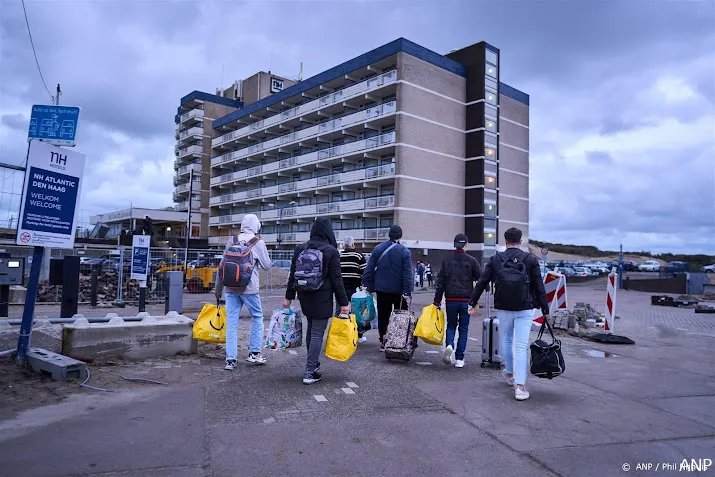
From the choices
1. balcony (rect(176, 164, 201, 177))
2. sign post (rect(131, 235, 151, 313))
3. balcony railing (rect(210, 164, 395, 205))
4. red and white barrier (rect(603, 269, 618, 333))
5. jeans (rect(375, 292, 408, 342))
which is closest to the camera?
jeans (rect(375, 292, 408, 342))

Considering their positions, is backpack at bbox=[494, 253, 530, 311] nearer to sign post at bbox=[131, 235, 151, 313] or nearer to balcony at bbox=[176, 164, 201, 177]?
sign post at bbox=[131, 235, 151, 313]

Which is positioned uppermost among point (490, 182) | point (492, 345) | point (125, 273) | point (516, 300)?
point (490, 182)

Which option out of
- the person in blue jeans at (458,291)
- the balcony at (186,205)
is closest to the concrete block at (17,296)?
the person in blue jeans at (458,291)

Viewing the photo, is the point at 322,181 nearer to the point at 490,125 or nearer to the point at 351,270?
the point at 490,125

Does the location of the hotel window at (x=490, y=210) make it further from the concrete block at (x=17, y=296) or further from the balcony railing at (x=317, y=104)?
the concrete block at (x=17, y=296)

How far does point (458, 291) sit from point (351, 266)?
2.04 metres

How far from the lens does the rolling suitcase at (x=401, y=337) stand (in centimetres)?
677

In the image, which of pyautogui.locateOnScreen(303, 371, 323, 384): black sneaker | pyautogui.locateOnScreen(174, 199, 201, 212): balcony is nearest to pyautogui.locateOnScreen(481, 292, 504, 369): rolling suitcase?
pyautogui.locateOnScreen(303, 371, 323, 384): black sneaker

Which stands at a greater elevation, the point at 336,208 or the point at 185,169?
the point at 185,169

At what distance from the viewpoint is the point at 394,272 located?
24.0 ft

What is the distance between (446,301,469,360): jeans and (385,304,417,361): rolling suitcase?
20.1 inches

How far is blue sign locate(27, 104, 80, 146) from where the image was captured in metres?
5.63

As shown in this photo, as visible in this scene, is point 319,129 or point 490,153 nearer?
point 490,153

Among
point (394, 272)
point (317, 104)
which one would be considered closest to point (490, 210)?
point (317, 104)
